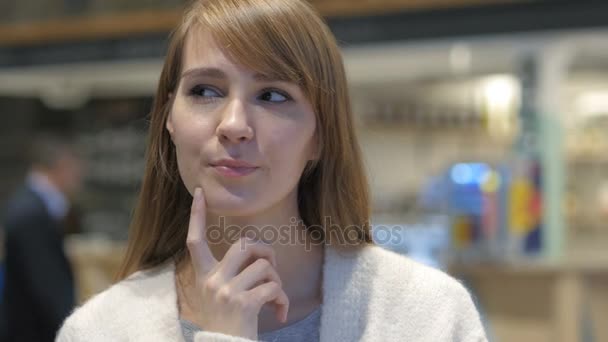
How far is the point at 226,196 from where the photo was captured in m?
1.30

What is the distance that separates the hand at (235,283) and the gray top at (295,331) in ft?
0.18

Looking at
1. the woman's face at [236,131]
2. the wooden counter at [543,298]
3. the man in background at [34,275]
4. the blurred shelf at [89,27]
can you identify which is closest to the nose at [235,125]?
the woman's face at [236,131]

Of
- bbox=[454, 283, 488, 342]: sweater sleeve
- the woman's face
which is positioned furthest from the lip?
bbox=[454, 283, 488, 342]: sweater sleeve

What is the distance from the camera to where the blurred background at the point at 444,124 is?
443 centimetres

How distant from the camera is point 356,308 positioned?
141 centimetres

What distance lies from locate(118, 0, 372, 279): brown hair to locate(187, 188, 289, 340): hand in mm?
200

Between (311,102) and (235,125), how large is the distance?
0.15 m

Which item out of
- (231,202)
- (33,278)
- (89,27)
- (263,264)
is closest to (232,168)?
(231,202)

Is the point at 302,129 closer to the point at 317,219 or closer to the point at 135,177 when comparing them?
the point at 317,219

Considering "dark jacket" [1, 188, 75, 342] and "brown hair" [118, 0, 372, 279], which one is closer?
"brown hair" [118, 0, 372, 279]

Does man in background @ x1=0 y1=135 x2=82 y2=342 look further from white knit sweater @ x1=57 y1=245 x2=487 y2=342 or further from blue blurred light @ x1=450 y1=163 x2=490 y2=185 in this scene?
white knit sweater @ x1=57 y1=245 x2=487 y2=342

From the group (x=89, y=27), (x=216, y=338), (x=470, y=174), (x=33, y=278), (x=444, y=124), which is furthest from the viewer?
(x=444, y=124)

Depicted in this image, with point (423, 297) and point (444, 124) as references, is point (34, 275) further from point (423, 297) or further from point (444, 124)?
point (444, 124)

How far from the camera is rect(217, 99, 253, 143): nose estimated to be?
1.27 m
